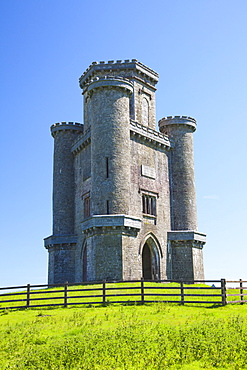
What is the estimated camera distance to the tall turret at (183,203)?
35.3 meters

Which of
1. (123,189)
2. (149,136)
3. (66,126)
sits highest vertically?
(66,126)

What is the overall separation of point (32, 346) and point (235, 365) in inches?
241

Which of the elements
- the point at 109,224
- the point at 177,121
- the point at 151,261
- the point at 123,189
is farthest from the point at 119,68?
the point at 151,261

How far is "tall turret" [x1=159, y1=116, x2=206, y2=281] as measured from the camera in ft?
116

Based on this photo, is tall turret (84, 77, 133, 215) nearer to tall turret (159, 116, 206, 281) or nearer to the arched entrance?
the arched entrance

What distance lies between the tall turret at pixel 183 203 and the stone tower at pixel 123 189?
87 mm

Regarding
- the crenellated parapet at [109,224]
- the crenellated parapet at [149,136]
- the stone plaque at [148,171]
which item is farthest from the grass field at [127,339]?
the crenellated parapet at [149,136]

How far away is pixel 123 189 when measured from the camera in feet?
105

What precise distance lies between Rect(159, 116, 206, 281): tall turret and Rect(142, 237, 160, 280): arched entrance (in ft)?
6.43

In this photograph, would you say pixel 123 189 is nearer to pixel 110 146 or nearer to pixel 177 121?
pixel 110 146

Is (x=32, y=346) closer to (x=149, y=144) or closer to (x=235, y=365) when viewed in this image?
(x=235, y=365)

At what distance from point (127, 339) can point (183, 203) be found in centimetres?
2561

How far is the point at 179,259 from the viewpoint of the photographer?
35.5m

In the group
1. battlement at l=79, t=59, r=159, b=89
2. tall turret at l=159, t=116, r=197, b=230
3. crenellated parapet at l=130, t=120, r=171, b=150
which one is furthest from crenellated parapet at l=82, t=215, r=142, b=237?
battlement at l=79, t=59, r=159, b=89
